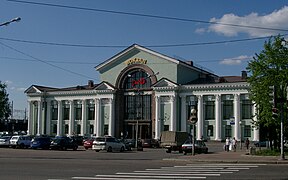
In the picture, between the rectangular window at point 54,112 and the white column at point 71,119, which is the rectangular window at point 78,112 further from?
the rectangular window at point 54,112

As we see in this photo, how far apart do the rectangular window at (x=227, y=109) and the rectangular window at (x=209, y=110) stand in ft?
6.87

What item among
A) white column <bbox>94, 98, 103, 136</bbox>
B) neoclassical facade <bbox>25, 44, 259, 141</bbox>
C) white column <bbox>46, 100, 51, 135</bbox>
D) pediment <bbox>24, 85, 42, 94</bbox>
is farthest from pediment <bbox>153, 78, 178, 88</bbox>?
pediment <bbox>24, 85, 42, 94</bbox>

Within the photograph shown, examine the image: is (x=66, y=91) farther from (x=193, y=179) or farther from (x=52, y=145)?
(x=193, y=179)

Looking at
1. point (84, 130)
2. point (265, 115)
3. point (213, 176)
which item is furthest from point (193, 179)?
point (84, 130)

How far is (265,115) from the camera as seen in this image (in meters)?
39.4

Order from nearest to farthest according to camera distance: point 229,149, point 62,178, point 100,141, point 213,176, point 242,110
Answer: point 62,178 → point 213,176 → point 100,141 → point 229,149 → point 242,110

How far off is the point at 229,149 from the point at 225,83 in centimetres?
2577

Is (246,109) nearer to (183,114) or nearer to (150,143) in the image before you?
(183,114)

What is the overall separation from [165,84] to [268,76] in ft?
156

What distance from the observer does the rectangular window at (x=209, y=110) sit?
83.3 meters

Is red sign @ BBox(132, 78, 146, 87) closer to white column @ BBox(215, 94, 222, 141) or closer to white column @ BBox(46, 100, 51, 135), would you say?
white column @ BBox(215, 94, 222, 141)

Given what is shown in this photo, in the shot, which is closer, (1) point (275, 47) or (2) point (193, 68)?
(1) point (275, 47)

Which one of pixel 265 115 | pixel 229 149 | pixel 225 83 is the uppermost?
pixel 225 83

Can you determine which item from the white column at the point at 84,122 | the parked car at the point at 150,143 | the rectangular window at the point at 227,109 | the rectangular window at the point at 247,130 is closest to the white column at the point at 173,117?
the rectangular window at the point at 227,109
